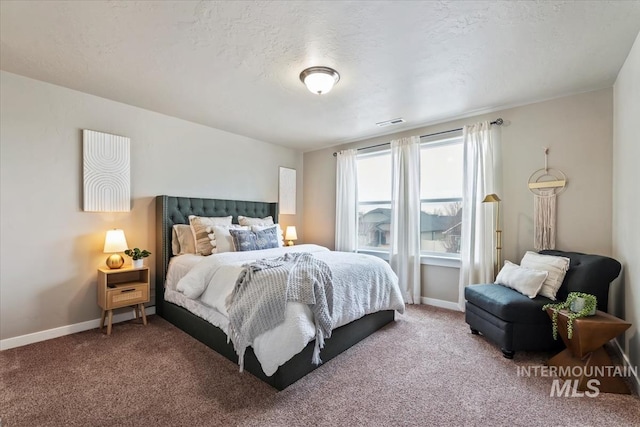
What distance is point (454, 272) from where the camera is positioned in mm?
3936

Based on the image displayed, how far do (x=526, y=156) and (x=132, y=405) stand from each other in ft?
14.6

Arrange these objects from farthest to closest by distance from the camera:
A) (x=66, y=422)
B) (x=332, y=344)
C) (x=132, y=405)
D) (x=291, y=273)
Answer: (x=332, y=344) → (x=291, y=273) → (x=132, y=405) → (x=66, y=422)

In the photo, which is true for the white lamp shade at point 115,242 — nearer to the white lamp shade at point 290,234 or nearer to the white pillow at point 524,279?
the white lamp shade at point 290,234

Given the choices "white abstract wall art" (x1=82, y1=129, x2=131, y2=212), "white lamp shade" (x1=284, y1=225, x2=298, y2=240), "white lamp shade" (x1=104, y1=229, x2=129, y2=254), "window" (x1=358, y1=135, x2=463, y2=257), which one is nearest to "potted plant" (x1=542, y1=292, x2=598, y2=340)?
"window" (x1=358, y1=135, x2=463, y2=257)

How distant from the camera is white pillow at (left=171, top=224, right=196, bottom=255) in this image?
361cm

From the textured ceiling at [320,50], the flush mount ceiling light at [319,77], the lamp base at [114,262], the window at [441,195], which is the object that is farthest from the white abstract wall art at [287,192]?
the flush mount ceiling light at [319,77]

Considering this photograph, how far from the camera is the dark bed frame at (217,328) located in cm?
219

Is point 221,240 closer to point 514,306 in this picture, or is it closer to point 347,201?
point 347,201

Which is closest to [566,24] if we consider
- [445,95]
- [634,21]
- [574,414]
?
[634,21]

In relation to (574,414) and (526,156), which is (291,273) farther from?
(526,156)

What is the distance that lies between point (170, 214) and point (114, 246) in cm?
74

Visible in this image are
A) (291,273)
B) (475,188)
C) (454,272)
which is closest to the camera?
(291,273)

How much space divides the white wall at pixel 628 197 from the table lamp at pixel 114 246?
4.69 metres

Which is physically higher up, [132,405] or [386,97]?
[386,97]
